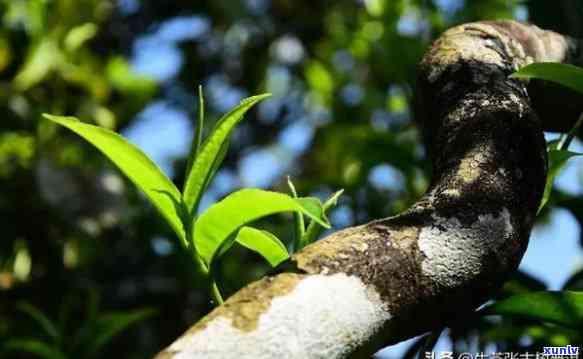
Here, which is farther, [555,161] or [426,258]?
[555,161]

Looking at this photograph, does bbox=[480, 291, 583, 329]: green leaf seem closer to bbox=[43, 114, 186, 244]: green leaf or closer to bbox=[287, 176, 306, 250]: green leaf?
bbox=[287, 176, 306, 250]: green leaf

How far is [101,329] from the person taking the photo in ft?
4.40

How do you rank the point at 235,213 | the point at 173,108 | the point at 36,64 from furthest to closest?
the point at 173,108
the point at 36,64
the point at 235,213

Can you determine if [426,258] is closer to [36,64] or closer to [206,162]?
[206,162]

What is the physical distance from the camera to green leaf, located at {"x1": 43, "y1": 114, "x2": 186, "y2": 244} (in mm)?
630

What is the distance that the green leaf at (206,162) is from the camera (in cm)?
65

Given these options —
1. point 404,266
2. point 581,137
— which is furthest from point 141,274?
Answer: point 404,266

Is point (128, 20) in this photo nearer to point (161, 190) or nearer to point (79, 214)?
point (79, 214)

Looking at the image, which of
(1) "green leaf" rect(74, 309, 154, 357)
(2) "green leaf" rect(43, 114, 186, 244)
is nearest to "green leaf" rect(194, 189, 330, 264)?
(2) "green leaf" rect(43, 114, 186, 244)

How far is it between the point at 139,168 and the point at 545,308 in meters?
0.36

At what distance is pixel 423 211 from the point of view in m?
0.61

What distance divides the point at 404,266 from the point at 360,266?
29 millimetres

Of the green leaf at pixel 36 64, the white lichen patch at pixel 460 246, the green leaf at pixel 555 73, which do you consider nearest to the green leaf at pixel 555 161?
the green leaf at pixel 555 73

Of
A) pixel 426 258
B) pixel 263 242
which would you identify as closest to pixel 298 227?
pixel 263 242
